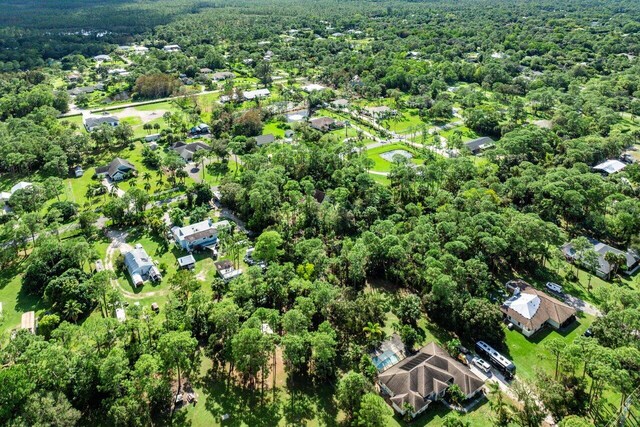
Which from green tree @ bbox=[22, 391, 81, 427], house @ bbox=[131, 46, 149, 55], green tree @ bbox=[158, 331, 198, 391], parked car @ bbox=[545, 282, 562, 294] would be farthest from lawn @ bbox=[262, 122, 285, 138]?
house @ bbox=[131, 46, 149, 55]

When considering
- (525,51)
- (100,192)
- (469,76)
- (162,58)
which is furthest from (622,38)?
(100,192)

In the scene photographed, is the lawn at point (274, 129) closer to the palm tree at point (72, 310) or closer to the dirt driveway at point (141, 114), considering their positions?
the dirt driveway at point (141, 114)

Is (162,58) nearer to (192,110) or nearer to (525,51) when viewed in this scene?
(192,110)

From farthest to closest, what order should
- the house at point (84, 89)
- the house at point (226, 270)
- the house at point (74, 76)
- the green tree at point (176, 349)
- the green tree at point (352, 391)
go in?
1. the house at point (74, 76)
2. the house at point (84, 89)
3. the house at point (226, 270)
4. the green tree at point (176, 349)
5. the green tree at point (352, 391)

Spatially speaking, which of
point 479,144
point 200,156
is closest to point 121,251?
point 200,156

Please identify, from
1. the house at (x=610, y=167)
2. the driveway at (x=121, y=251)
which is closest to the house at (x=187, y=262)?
the driveway at (x=121, y=251)

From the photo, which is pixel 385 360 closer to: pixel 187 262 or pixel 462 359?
Result: pixel 462 359
